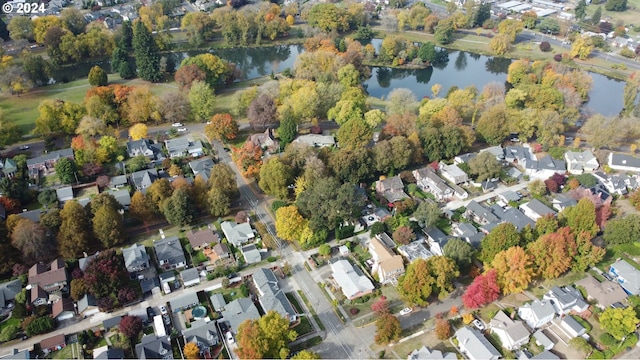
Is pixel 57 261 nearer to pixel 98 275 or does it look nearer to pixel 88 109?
pixel 98 275

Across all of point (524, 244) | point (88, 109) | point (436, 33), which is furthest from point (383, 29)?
point (524, 244)

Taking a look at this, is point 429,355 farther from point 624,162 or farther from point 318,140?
point 624,162

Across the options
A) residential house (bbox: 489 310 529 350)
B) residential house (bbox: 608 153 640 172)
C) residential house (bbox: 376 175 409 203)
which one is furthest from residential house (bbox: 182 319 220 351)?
residential house (bbox: 608 153 640 172)

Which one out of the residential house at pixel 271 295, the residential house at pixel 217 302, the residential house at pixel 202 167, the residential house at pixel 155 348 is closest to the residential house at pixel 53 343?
the residential house at pixel 155 348

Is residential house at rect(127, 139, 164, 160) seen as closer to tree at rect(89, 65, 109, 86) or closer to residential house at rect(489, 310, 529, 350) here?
tree at rect(89, 65, 109, 86)

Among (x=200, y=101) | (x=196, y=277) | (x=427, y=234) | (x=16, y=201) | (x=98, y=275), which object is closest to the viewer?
(x=98, y=275)

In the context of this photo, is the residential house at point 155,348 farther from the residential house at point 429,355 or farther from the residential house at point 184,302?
the residential house at point 429,355

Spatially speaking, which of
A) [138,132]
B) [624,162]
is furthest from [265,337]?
[624,162]
